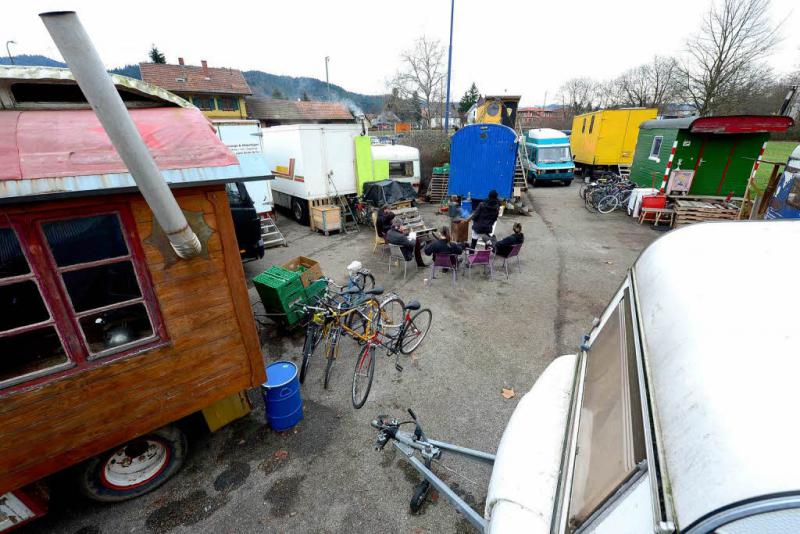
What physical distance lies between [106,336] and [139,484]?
161 centimetres

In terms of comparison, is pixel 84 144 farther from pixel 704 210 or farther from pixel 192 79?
pixel 192 79

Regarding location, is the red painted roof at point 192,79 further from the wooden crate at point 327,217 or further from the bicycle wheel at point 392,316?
the bicycle wheel at point 392,316

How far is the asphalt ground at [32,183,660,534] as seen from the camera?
10.8 ft

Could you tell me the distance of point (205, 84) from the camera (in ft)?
105

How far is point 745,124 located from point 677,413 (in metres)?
14.1

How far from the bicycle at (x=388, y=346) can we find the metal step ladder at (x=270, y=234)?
6.21m

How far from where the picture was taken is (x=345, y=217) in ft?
42.0

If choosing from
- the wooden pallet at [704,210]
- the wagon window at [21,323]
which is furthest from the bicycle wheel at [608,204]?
the wagon window at [21,323]

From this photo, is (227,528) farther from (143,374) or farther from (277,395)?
(143,374)

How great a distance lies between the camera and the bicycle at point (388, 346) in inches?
181

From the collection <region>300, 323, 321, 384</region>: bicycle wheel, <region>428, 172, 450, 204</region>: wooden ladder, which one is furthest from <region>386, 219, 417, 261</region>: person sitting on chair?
<region>428, 172, 450, 204</region>: wooden ladder

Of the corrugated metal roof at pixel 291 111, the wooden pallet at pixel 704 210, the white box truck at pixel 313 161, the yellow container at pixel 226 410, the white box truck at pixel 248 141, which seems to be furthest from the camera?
the corrugated metal roof at pixel 291 111

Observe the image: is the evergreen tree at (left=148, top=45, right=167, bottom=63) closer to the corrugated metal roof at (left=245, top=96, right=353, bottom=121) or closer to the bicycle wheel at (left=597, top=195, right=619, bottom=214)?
the corrugated metal roof at (left=245, top=96, right=353, bottom=121)

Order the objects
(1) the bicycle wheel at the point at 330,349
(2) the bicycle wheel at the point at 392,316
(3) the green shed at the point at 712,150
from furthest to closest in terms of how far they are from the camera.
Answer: (3) the green shed at the point at 712,150, (2) the bicycle wheel at the point at 392,316, (1) the bicycle wheel at the point at 330,349
